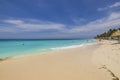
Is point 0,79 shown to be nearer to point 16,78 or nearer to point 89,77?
point 16,78

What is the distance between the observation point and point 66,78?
4520 mm

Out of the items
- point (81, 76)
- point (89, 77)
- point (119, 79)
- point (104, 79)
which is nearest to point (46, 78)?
point (81, 76)

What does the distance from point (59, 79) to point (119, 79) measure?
2362mm

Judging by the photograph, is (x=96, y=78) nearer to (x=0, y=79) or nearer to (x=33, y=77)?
(x=33, y=77)

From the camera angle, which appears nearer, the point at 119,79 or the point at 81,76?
the point at 119,79

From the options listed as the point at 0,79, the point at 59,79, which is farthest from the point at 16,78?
the point at 59,79

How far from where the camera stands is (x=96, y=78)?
14.5ft

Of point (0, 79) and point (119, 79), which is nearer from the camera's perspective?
point (119, 79)

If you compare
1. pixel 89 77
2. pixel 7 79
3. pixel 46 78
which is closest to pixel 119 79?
pixel 89 77

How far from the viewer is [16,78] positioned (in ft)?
15.0

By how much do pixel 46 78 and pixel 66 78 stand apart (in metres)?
0.85

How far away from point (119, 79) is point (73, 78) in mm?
1788

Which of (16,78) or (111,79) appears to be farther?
(16,78)

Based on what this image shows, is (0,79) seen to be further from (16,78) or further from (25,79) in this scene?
(25,79)
